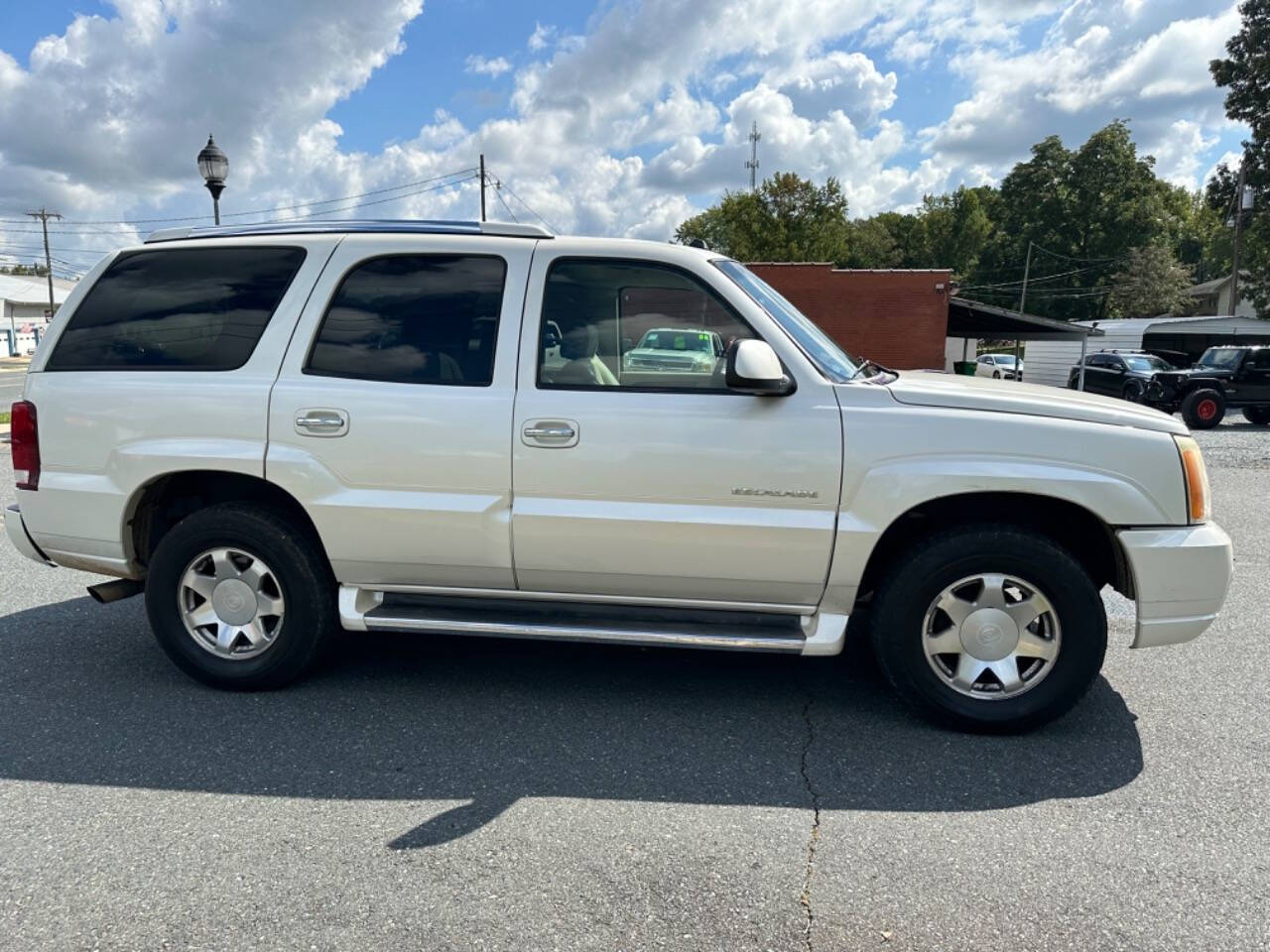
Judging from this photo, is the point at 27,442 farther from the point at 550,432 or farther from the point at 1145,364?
the point at 1145,364

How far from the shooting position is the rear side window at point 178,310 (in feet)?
12.6

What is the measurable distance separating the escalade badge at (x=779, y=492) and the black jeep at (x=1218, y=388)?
60.5 ft

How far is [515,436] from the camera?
3545 millimetres

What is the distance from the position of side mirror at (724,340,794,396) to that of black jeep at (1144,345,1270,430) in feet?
60.8

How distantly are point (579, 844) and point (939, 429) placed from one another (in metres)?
2.00

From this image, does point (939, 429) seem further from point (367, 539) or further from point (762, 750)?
point (367, 539)

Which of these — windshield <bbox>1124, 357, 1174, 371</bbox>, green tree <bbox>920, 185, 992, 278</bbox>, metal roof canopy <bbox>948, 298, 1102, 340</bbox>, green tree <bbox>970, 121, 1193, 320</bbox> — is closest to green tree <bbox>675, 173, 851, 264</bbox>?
metal roof canopy <bbox>948, 298, 1102, 340</bbox>

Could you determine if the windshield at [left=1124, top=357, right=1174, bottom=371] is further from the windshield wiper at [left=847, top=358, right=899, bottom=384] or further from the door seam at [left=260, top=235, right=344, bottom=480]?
the door seam at [left=260, top=235, right=344, bottom=480]

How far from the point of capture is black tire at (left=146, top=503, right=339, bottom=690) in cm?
377

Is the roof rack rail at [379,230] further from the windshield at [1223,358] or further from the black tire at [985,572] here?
the windshield at [1223,358]

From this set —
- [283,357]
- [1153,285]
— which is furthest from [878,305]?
[1153,285]

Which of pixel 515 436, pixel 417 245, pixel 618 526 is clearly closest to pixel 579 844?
pixel 618 526

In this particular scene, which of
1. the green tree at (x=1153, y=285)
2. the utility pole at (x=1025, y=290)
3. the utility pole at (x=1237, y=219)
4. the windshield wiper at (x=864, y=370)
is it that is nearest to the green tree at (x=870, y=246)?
the utility pole at (x=1025, y=290)

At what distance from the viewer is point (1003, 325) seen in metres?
21.8
